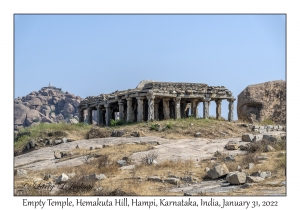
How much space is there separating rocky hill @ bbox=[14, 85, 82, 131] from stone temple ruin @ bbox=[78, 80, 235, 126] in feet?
184

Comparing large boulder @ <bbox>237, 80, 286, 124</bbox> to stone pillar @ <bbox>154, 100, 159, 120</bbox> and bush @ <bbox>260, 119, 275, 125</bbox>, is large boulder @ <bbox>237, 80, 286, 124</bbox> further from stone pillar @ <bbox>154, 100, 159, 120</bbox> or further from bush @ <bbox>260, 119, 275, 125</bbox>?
stone pillar @ <bbox>154, 100, 159, 120</bbox>

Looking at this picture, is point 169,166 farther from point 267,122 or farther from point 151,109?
point 267,122

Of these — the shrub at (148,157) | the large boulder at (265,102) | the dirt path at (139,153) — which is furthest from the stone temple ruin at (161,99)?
the shrub at (148,157)

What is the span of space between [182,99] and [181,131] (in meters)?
7.25

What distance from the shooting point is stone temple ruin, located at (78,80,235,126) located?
30453 millimetres

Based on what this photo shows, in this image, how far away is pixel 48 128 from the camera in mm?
28328

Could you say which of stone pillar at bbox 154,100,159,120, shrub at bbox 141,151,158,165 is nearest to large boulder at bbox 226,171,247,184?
shrub at bbox 141,151,158,165

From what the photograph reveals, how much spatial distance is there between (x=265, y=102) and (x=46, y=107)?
69.9 metres

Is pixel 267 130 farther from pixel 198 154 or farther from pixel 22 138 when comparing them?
pixel 22 138

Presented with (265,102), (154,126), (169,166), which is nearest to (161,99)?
(154,126)

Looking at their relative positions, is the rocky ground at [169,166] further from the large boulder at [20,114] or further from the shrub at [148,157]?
the large boulder at [20,114]

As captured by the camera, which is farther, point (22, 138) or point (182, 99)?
point (182, 99)

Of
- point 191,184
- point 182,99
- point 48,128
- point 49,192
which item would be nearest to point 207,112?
point 182,99

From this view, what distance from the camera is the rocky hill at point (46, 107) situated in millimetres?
88312
